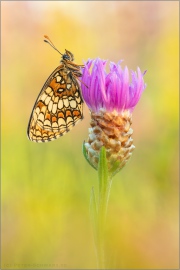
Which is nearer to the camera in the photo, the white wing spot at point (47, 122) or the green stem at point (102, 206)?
the green stem at point (102, 206)

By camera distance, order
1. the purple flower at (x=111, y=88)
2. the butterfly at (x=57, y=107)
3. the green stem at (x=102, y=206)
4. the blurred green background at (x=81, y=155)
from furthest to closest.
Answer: the blurred green background at (x=81, y=155) → the butterfly at (x=57, y=107) → the purple flower at (x=111, y=88) → the green stem at (x=102, y=206)

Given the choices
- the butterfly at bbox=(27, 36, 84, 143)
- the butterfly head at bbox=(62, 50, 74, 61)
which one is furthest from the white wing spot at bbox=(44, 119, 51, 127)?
the butterfly head at bbox=(62, 50, 74, 61)

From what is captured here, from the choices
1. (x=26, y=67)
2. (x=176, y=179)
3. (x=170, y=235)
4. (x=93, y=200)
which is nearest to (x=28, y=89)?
(x=26, y=67)

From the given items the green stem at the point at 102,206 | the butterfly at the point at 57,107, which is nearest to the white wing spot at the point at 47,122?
the butterfly at the point at 57,107

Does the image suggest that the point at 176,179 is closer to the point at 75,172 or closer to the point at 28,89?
the point at 75,172

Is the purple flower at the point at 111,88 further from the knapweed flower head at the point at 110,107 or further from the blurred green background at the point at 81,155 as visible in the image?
the blurred green background at the point at 81,155

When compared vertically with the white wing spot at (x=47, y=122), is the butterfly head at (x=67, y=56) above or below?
above

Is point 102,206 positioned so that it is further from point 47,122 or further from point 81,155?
→ point 81,155

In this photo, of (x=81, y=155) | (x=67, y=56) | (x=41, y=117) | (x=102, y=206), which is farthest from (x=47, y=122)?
(x=81, y=155)
